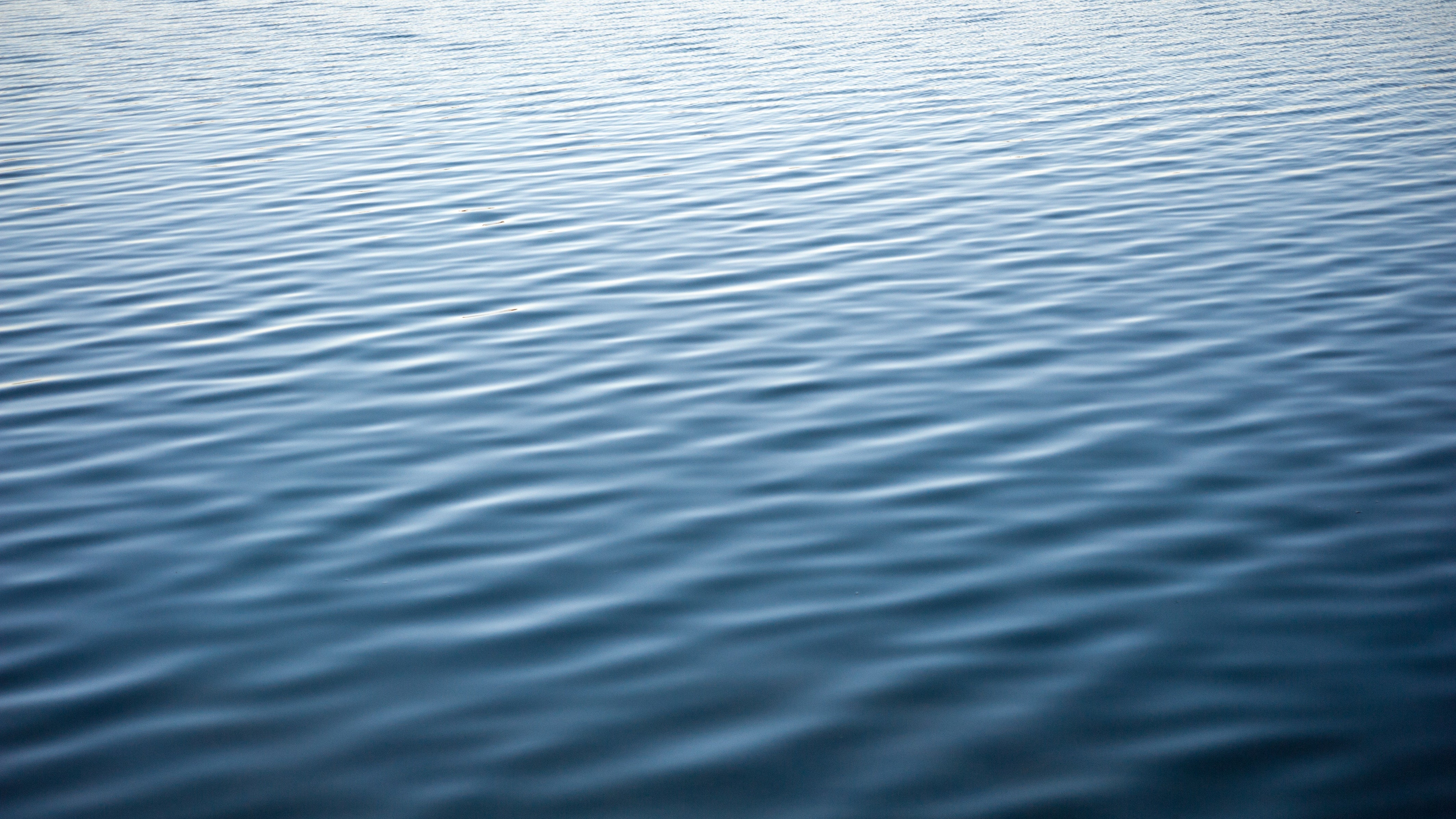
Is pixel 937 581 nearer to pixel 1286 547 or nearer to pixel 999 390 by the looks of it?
pixel 1286 547

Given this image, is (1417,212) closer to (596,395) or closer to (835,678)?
(596,395)

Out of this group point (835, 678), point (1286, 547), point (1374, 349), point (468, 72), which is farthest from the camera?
point (468, 72)

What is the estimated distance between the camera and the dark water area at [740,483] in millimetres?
4625

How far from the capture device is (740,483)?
687 centimetres

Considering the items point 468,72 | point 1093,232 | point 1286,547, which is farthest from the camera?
point 468,72

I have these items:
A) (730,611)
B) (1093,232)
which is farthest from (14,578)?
(1093,232)

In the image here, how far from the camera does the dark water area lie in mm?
4625

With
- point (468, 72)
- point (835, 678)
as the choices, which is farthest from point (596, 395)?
point (468, 72)

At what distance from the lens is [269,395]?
841cm

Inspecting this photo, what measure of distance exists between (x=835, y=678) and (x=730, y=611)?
0.70 m

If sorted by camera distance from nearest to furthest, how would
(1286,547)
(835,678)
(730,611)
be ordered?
(835,678) < (730,611) < (1286,547)

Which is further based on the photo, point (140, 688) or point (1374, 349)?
point (1374, 349)

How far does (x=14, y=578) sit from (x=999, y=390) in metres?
5.38

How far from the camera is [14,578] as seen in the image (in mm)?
6070
